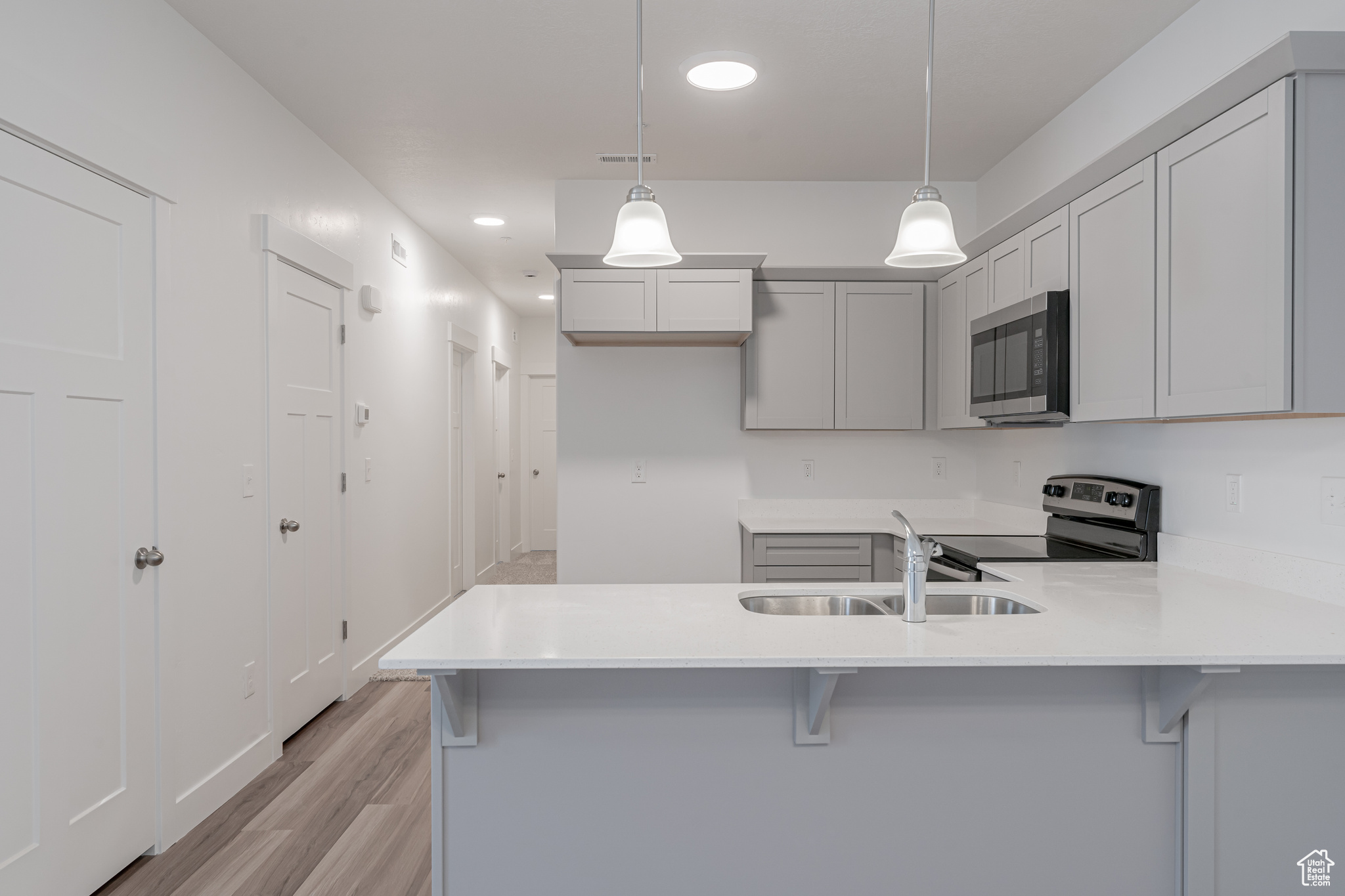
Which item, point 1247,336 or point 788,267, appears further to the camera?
point 788,267

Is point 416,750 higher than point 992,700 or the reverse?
the reverse

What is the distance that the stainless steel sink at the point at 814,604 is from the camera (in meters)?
2.04

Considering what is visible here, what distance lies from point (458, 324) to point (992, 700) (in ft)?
16.2

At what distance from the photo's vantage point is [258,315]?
2871 mm

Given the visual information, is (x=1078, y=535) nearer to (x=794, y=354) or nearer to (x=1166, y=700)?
(x=1166, y=700)

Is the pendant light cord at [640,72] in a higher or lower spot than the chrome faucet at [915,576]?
higher

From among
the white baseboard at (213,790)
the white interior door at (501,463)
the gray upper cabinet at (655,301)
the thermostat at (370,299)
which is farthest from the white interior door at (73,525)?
the white interior door at (501,463)

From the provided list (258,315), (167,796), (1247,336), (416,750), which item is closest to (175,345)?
(258,315)

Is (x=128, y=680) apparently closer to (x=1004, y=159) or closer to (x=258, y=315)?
(x=258, y=315)

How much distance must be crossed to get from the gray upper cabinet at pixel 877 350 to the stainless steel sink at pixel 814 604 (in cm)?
179

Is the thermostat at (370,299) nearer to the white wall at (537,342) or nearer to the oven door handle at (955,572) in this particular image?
the oven door handle at (955,572)

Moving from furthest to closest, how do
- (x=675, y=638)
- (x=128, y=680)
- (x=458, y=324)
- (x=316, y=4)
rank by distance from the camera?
1. (x=458, y=324)
2. (x=316, y=4)
3. (x=128, y=680)
4. (x=675, y=638)

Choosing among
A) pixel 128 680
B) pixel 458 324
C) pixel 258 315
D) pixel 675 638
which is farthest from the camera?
pixel 458 324

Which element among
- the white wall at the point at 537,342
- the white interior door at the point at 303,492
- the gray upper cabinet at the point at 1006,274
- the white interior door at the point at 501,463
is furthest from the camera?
the white wall at the point at 537,342
